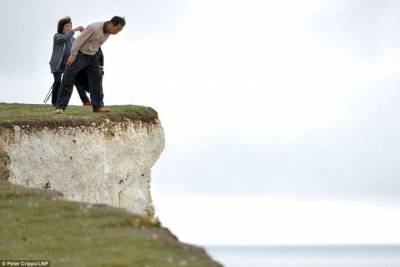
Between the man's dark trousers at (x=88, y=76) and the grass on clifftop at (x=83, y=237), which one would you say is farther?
the man's dark trousers at (x=88, y=76)

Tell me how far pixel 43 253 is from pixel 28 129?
624 inches

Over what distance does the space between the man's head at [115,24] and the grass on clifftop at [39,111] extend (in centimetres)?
436

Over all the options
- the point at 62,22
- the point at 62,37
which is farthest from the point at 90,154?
the point at 62,22

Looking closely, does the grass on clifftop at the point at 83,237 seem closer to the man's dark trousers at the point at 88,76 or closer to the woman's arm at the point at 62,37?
the man's dark trousers at the point at 88,76

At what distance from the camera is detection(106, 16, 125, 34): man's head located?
113ft

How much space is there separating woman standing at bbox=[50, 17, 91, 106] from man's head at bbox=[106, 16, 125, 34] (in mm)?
5214

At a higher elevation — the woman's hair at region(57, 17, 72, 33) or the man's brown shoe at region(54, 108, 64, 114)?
the woman's hair at region(57, 17, 72, 33)

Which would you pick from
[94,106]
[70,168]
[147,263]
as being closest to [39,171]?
[70,168]

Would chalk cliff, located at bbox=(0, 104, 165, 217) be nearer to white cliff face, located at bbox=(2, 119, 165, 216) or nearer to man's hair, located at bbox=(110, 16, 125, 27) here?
white cliff face, located at bbox=(2, 119, 165, 216)

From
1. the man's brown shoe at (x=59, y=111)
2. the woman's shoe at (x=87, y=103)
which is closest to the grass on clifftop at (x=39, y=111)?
the man's brown shoe at (x=59, y=111)

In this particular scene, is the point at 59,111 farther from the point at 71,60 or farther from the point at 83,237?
the point at 83,237

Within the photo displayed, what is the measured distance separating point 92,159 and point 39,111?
137 inches

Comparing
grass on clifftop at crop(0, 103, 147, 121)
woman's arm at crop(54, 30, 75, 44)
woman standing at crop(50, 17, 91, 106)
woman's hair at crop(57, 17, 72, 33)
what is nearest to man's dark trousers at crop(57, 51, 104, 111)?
grass on clifftop at crop(0, 103, 147, 121)

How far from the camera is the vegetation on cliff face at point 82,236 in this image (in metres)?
19.8
